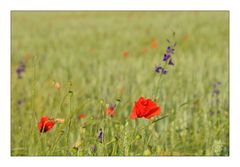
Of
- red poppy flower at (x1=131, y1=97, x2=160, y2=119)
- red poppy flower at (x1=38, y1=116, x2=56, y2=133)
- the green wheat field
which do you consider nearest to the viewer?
red poppy flower at (x1=131, y1=97, x2=160, y2=119)

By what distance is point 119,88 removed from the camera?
10.9 ft

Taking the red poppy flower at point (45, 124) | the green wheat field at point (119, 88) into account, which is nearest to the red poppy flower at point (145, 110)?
the green wheat field at point (119, 88)

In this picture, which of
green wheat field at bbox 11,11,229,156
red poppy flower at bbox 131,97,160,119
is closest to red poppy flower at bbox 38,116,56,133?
green wheat field at bbox 11,11,229,156

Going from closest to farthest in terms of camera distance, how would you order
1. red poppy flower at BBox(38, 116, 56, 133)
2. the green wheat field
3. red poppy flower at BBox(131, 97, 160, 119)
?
1. red poppy flower at BBox(131, 97, 160, 119)
2. red poppy flower at BBox(38, 116, 56, 133)
3. the green wheat field

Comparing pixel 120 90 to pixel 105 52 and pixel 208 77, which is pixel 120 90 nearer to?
pixel 208 77

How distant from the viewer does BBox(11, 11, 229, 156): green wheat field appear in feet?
5.97

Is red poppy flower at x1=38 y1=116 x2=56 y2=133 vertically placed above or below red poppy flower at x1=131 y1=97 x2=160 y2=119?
below

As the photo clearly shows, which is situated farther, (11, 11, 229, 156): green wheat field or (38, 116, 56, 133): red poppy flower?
(11, 11, 229, 156): green wheat field

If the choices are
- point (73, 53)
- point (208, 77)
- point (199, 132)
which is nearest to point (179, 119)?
point (199, 132)

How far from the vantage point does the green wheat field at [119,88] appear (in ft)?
5.97

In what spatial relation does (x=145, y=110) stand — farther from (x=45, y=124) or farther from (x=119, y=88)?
(x=119, y=88)

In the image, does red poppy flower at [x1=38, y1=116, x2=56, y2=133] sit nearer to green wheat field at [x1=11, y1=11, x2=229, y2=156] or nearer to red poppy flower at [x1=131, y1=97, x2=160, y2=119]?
green wheat field at [x1=11, y1=11, x2=229, y2=156]

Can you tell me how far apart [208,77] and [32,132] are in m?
2.01
